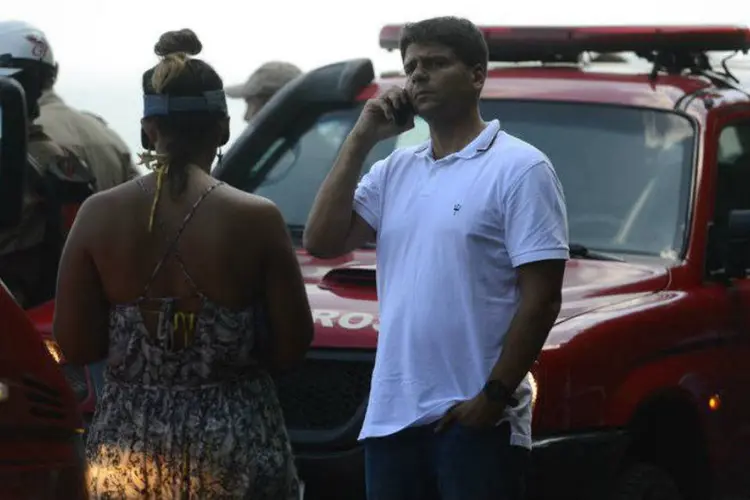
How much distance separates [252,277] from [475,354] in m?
0.62

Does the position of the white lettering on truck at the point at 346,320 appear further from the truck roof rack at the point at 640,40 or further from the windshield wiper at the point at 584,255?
the truck roof rack at the point at 640,40

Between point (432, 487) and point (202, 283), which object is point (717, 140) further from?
point (202, 283)

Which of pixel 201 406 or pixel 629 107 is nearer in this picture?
pixel 201 406

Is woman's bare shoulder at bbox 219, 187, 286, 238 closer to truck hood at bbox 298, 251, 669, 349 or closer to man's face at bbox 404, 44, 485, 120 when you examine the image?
man's face at bbox 404, 44, 485, 120

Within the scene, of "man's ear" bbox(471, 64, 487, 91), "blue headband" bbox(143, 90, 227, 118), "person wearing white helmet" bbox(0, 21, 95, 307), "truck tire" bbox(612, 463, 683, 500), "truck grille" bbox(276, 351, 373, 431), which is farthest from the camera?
"person wearing white helmet" bbox(0, 21, 95, 307)

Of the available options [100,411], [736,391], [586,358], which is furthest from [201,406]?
[736,391]

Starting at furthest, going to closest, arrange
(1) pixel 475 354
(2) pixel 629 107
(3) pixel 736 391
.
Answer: (2) pixel 629 107
(3) pixel 736 391
(1) pixel 475 354

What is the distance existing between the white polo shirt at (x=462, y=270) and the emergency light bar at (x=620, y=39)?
10.3 ft

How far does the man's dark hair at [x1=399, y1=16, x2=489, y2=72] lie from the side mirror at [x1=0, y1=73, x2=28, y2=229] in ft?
3.64

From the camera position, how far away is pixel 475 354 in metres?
4.83

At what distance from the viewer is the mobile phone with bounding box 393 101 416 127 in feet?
16.8

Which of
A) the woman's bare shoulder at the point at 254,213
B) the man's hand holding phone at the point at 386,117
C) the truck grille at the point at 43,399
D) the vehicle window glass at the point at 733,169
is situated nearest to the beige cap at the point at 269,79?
the vehicle window glass at the point at 733,169

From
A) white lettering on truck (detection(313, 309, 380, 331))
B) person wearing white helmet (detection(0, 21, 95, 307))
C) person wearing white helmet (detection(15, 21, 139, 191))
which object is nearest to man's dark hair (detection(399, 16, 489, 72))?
white lettering on truck (detection(313, 309, 380, 331))

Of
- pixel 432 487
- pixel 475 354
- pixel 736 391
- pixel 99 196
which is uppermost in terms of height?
pixel 99 196
